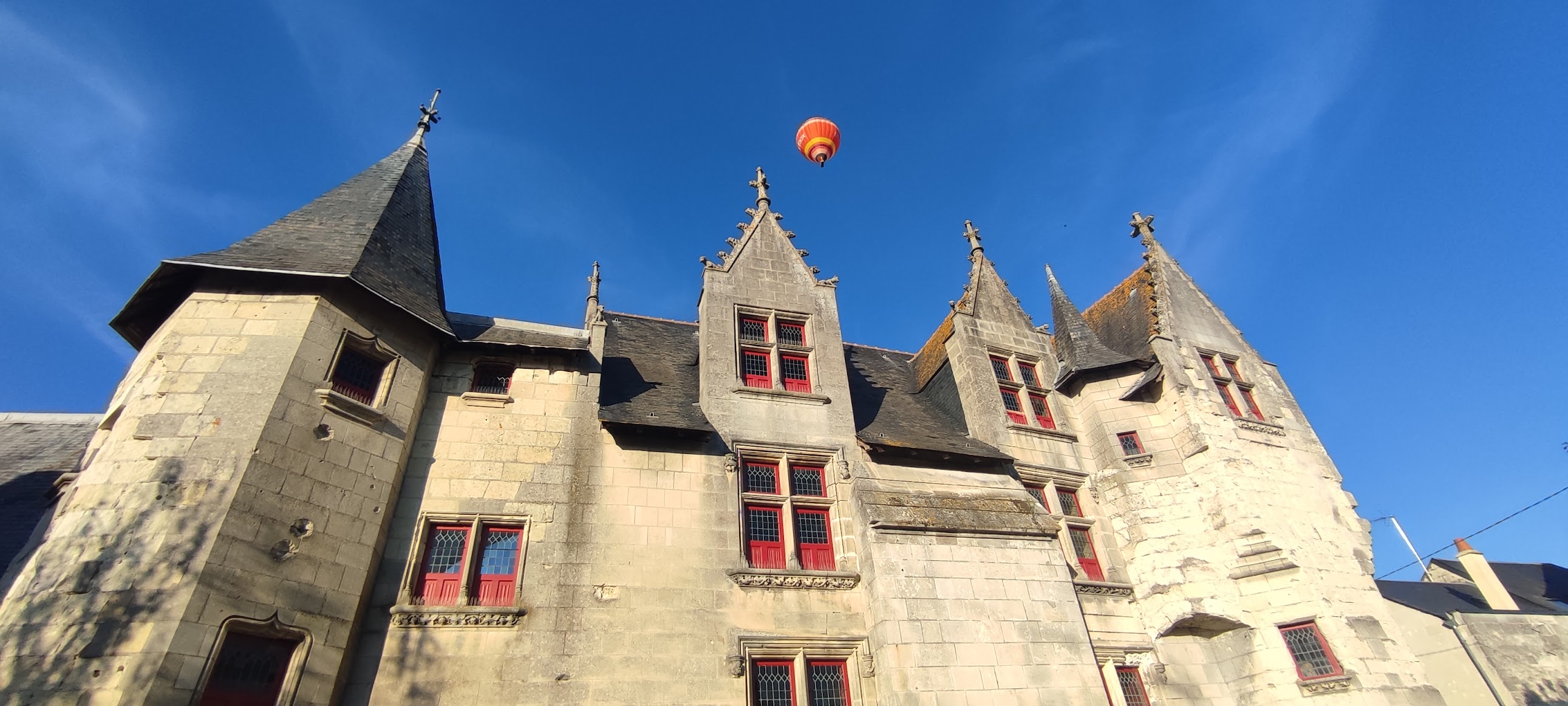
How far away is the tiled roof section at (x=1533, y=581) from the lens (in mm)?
23172

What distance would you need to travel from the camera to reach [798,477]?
1202 centimetres

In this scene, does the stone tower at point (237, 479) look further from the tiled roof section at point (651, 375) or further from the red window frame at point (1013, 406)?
the red window frame at point (1013, 406)

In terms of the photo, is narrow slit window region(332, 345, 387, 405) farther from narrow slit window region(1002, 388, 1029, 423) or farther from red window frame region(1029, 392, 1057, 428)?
red window frame region(1029, 392, 1057, 428)

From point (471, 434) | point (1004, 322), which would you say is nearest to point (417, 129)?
point (471, 434)

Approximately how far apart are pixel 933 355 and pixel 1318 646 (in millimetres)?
8387

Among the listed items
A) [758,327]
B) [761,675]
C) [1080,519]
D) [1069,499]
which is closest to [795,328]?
[758,327]

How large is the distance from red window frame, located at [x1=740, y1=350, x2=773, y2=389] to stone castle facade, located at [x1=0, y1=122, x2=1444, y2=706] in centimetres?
5

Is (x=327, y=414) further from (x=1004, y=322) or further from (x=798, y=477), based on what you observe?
(x=1004, y=322)

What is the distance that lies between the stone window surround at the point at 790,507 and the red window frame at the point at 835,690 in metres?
1.00

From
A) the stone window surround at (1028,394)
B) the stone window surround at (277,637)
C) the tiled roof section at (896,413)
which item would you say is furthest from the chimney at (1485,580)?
the stone window surround at (277,637)

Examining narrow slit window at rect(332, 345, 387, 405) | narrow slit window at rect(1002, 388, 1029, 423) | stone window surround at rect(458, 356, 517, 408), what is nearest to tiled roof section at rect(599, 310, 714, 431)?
stone window surround at rect(458, 356, 517, 408)

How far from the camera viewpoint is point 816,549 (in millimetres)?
11297

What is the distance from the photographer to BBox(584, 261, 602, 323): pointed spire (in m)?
14.2

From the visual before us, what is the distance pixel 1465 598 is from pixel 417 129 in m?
31.3
